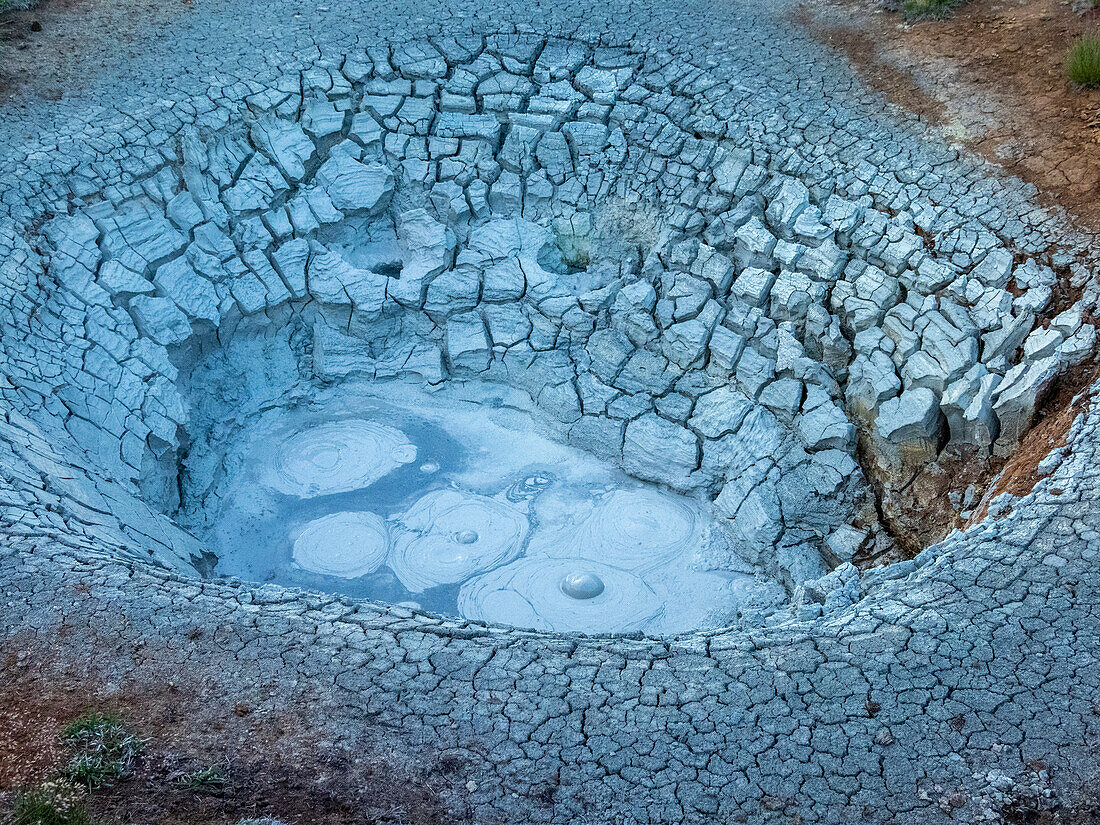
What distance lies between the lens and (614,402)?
18.0 ft

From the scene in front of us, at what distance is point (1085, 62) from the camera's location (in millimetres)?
5176

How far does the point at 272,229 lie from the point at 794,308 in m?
3.32

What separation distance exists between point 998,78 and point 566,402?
3.35 m

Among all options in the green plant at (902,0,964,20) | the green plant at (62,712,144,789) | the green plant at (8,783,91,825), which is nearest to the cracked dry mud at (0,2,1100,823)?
the green plant at (62,712,144,789)

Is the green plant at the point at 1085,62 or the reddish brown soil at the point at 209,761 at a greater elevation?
the green plant at the point at 1085,62

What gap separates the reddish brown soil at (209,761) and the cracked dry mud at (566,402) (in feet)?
0.19

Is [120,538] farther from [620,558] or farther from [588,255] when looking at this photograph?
[588,255]

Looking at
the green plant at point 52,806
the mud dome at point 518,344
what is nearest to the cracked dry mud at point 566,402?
the mud dome at point 518,344

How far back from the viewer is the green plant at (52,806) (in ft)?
7.37

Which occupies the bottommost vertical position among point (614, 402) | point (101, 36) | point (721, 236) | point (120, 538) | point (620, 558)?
point (620, 558)

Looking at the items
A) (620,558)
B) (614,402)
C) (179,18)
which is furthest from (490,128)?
(620,558)

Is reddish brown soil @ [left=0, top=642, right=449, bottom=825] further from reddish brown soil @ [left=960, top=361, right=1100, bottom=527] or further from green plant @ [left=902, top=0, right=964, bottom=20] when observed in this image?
green plant @ [left=902, top=0, right=964, bottom=20]

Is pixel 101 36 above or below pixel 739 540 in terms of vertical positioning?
above

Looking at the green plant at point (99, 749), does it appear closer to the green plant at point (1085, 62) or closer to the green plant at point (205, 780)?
the green plant at point (205, 780)
